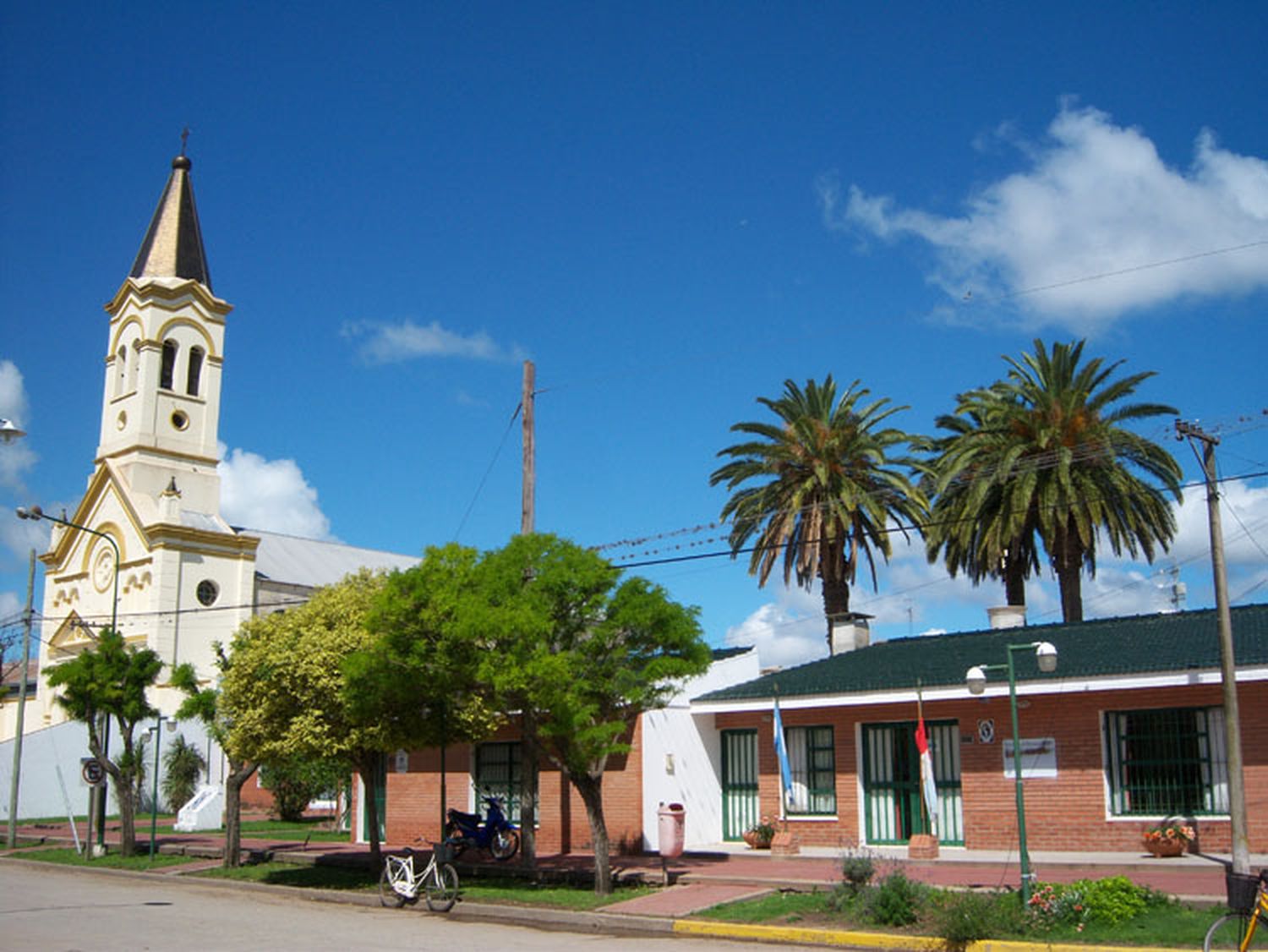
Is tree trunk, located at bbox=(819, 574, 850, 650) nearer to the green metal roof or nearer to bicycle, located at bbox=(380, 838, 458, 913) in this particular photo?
the green metal roof

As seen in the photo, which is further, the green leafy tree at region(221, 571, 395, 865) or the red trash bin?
the green leafy tree at region(221, 571, 395, 865)

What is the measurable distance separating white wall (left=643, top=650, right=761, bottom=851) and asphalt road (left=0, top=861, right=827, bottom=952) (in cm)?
668

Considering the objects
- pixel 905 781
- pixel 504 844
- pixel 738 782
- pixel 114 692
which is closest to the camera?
pixel 905 781

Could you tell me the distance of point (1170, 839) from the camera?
66.7ft

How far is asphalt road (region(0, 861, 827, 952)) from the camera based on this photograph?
1523cm

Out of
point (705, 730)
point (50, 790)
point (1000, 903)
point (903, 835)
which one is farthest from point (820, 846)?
point (50, 790)

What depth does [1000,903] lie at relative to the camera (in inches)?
601

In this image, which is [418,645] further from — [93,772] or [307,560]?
[307,560]

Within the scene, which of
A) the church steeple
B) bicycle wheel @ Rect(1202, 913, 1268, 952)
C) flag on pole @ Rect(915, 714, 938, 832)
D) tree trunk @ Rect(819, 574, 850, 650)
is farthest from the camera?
the church steeple

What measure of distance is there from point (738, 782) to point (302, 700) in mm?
9766

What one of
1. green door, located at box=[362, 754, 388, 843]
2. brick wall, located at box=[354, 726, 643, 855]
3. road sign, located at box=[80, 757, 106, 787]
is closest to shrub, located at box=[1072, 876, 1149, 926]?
brick wall, located at box=[354, 726, 643, 855]

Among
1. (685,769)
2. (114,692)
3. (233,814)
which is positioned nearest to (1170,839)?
(685,769)

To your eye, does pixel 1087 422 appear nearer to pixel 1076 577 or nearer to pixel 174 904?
pixel 1076 577

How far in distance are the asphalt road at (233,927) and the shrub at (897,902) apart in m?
1.73
